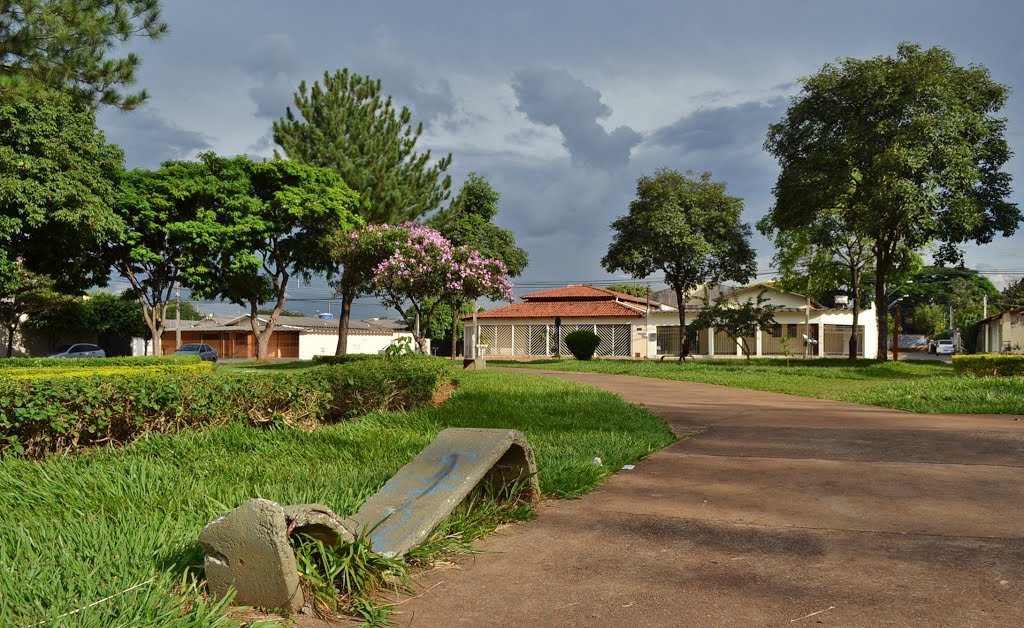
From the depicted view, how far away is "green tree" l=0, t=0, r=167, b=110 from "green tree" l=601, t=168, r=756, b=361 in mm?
19525

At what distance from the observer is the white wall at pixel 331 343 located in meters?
52.0

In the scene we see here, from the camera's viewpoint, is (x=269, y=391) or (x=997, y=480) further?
(x=269, y=391)

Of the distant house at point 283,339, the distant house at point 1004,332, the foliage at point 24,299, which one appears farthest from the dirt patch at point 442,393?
the distant house at point 283,339

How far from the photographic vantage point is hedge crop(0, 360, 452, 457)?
5.56 m

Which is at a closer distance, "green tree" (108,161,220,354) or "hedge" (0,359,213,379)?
"hedge" (0,359,213,379)

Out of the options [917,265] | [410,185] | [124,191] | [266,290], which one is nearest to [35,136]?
[124,191]

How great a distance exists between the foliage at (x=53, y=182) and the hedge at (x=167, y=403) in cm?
1432

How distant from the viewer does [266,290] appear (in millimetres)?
27938

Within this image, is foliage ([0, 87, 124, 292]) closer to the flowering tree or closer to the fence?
the flowering tree

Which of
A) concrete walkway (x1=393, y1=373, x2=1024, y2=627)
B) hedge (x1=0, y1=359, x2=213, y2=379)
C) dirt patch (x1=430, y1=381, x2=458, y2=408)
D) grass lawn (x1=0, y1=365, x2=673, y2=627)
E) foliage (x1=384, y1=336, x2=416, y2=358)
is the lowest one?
concrete walkway (x1=393, y1=373, x2=1024, y2=627)

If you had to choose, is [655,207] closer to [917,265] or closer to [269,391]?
[917,265]

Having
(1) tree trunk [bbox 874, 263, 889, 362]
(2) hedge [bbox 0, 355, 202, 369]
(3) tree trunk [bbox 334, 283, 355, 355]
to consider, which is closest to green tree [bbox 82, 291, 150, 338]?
(3) tree trunk [bbox 334, 283, 355, 355]

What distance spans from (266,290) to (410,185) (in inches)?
310

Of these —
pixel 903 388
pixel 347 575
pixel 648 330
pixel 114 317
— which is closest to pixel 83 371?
pixel 347 575
